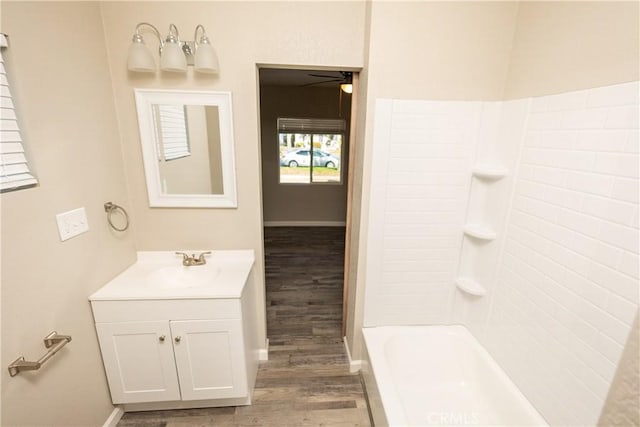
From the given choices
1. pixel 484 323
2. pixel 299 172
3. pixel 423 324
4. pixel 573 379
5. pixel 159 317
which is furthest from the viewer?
pixel 299 172

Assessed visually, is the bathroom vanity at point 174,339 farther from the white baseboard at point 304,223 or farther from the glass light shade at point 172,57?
the white baseboard at point 304,223

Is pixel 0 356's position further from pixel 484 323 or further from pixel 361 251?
pixel 484 323

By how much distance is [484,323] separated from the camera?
1778 mm

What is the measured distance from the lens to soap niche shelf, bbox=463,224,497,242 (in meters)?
1.64

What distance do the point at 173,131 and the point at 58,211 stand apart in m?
0.74

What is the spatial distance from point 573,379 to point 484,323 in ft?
1.99

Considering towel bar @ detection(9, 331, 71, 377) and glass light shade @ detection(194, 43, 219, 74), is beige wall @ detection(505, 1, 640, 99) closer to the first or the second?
glass light shade @ detection(194, 43, 219, 74)

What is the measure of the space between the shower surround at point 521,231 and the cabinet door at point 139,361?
1.25 metres

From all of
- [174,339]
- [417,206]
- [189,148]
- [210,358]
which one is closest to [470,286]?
[417,206]

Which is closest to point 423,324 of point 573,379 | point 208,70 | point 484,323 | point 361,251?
point 484,323

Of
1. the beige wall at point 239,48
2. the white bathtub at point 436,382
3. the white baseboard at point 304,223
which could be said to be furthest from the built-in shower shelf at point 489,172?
the white baseboard at point 304,223

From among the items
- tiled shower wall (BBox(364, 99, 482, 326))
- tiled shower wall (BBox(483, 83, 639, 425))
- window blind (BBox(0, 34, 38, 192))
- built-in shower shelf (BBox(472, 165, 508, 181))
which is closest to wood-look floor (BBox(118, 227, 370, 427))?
tiled shower wall (BBox(364, 99, 482, 326))

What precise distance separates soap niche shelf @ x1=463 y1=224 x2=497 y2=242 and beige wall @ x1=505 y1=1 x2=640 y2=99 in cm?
75

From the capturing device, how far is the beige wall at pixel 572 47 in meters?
0.99
